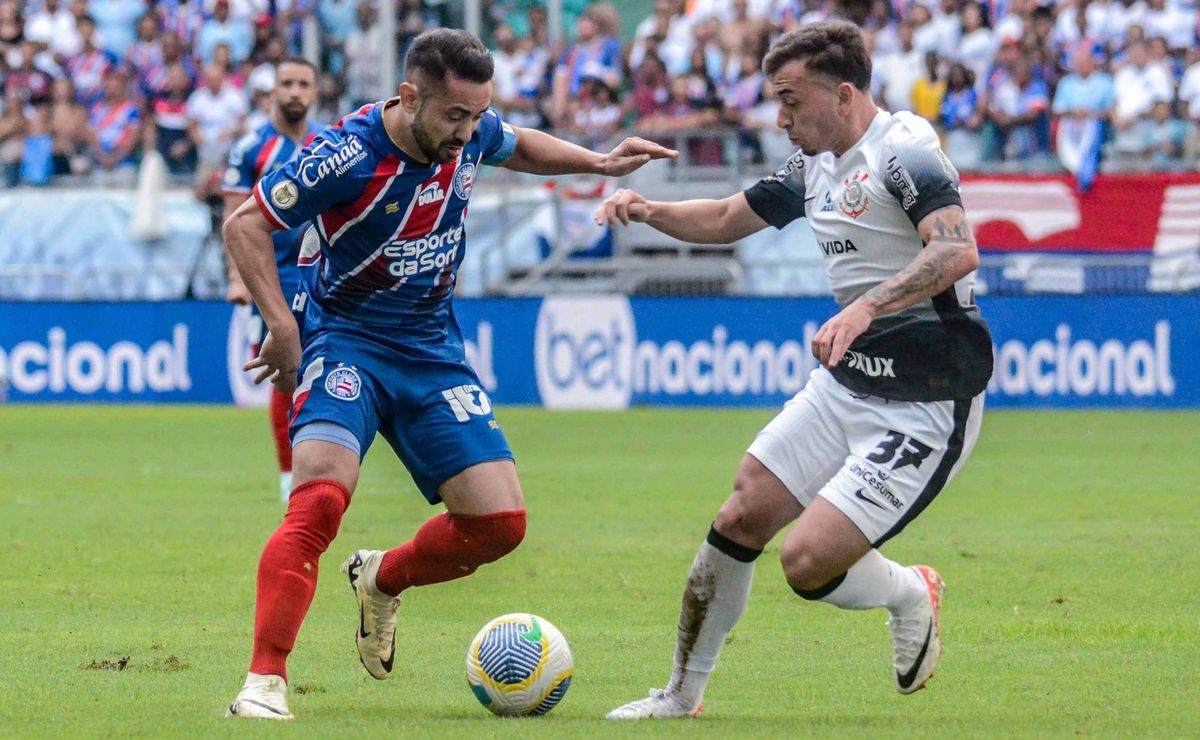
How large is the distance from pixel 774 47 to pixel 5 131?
2052cm

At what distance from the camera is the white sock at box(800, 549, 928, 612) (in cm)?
628


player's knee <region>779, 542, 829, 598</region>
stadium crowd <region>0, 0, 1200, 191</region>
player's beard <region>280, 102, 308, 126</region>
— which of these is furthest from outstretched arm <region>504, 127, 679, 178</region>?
stadium crowd <region>0, 0, 1200, 191</region>

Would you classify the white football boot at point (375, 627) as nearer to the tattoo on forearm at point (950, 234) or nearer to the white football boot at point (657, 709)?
the white football boot at point (657, 709)

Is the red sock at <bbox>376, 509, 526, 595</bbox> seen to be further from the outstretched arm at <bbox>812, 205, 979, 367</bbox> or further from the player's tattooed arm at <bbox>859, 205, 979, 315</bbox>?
the player's tattooed arm at <bbox>859, 205, 979, 315</bbox>

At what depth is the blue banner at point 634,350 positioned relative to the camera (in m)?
19.8

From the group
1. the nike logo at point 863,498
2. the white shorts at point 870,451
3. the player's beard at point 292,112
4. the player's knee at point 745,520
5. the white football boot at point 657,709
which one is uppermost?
the player's beard at point 292,112

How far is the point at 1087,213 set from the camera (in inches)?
816

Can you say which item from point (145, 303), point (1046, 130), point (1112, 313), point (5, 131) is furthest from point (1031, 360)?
point (5, 131)

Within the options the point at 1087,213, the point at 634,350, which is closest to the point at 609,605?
the point at 634,350

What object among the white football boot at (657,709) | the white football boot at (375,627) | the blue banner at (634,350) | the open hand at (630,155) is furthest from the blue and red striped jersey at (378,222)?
the blue banner at (634,350)

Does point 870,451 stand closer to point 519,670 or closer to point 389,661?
point 519,670

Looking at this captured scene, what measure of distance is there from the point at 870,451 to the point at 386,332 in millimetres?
1753

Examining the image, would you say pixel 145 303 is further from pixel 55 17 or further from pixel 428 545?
pixel 428 545

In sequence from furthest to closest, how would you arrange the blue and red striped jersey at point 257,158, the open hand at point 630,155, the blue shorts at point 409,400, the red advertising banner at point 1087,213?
1. the red advertising banner at point 1087,213
2. the blue and red striped jersey at point 257,158
3. the open hand at point 630,155
4. the blue shorts at point 409,400
